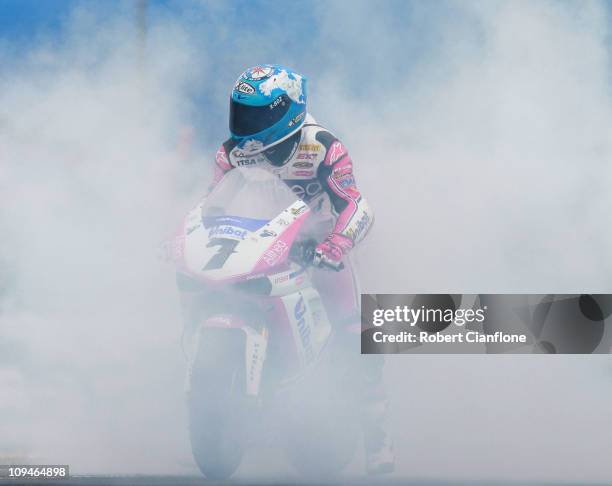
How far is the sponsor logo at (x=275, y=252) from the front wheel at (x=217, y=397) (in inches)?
15.3

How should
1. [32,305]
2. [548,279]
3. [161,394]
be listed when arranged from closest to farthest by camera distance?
[161,394], [32,305], [548,279]

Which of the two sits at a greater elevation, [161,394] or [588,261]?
[588,261]

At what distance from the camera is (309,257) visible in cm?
593

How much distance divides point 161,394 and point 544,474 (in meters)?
2.41

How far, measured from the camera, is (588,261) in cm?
937

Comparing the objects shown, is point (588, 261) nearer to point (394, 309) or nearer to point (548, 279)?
point (548, 279)

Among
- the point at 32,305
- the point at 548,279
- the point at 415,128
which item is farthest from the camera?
the point at 415,128

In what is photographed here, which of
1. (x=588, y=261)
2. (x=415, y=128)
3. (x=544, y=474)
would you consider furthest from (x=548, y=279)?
(x=544, y=474)

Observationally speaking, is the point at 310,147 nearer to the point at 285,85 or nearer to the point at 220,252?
the point at 285,85

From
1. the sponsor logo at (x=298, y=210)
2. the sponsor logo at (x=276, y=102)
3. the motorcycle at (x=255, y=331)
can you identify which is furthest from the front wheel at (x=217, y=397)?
the sponsor logo at (x=276, y=102)

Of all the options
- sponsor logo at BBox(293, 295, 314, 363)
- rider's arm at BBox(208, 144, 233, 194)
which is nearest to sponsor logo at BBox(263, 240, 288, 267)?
sponsor logo at BBox(293, 295, 314, 363)

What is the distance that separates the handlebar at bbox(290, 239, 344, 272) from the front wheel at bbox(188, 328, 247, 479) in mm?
588

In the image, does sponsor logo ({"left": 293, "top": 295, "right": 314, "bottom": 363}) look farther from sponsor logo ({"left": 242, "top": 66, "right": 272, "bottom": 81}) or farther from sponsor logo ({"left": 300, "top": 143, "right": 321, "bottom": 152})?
sponsor logo ({"left": 242, "top": 66, "right": 272, "bottom": 81})

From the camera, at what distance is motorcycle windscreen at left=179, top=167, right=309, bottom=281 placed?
561 cm
